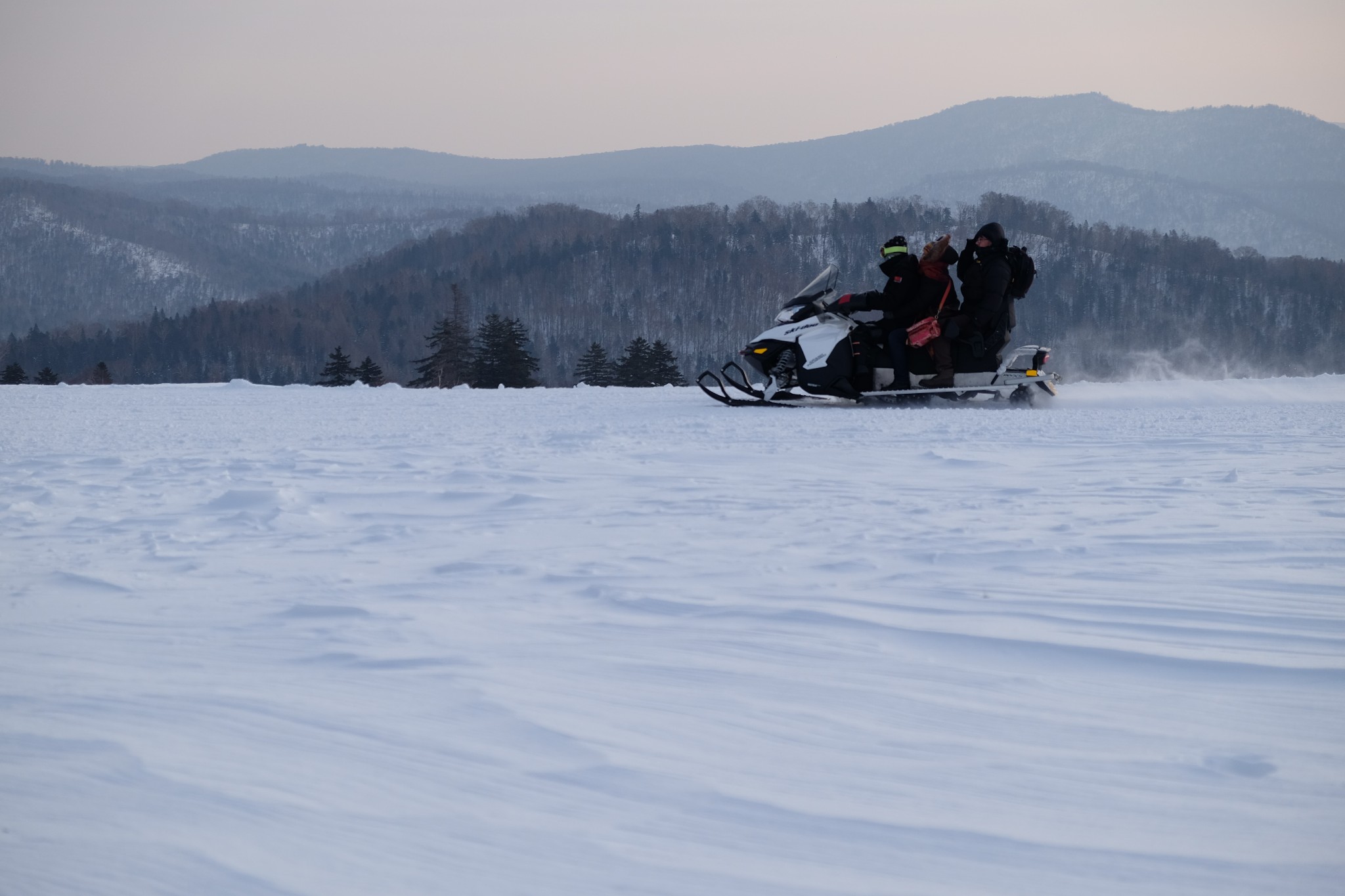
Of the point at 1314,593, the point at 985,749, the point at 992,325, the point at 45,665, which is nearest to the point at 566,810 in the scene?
the point at 985,749

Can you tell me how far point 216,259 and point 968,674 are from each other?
193 metres

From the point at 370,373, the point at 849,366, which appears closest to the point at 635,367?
the point at 370,373

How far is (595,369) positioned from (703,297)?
77288mm

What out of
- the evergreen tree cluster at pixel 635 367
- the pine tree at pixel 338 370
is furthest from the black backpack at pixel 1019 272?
the pine tree at pixel 338 370

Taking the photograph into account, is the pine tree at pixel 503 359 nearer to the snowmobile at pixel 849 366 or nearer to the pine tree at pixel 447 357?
the pine tree at pixel 447 357

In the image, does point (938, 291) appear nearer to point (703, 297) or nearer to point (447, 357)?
point (447, 357)

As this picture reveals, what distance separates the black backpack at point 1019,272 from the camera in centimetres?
867

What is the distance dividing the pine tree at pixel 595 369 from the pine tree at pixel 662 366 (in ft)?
5.81

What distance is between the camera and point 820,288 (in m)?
9.34

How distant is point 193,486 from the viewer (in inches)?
177

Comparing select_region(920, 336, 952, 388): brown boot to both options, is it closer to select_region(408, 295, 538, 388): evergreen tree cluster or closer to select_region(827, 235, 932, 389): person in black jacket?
select_region(827, 235, 932, 389): person in black jacket

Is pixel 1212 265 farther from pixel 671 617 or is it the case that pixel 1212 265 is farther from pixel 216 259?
pixel 216 259

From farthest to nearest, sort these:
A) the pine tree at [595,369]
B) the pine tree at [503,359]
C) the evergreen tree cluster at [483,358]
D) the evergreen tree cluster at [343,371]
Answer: the pine tree at [595,369]
the evergreen tree cluster at [343,371]
the evergreen tree cluster at [483,358]
the pine tree at [503,359]

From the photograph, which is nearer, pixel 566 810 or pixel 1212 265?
pixel 566 810
